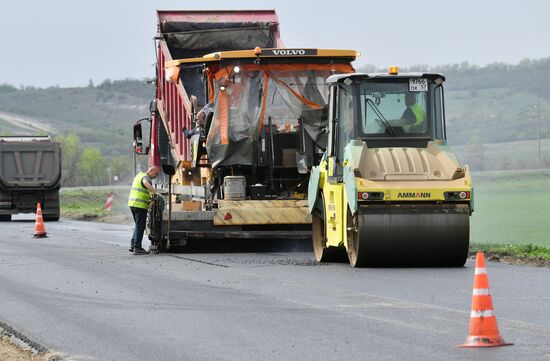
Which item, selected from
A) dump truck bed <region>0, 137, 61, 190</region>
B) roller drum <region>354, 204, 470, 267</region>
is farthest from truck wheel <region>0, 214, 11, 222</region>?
roller drum <region>354, 204, 470, 267</region>

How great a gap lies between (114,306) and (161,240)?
305 inches

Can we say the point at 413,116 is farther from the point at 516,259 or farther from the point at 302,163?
the point at 302,163

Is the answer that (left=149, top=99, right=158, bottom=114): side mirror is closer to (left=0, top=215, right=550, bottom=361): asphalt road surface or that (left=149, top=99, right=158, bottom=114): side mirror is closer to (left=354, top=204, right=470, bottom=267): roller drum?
(left=0, top=215, right=550, bottom=361): asphalt road surface

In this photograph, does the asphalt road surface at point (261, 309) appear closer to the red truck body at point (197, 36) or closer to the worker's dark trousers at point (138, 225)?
the worker's dark trousers at point (138, 225)

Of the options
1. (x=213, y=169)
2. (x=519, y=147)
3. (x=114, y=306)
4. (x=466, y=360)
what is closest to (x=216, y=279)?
(x=114, y=306)

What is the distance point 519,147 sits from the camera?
104 meters

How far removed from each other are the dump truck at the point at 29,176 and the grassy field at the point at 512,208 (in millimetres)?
13159

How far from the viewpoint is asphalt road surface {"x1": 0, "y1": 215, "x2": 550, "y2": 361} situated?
927cm

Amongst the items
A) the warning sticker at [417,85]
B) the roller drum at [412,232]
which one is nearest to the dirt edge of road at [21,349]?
the roller drum at [412,232]

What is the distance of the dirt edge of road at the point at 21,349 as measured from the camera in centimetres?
925

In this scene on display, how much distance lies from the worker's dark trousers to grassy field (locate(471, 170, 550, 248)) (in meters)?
9.98

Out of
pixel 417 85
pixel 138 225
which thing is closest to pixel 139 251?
pixel 138 225

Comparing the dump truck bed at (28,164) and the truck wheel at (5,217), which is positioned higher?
the dump truck bed at (28,164)

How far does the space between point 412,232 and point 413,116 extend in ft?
6.00
